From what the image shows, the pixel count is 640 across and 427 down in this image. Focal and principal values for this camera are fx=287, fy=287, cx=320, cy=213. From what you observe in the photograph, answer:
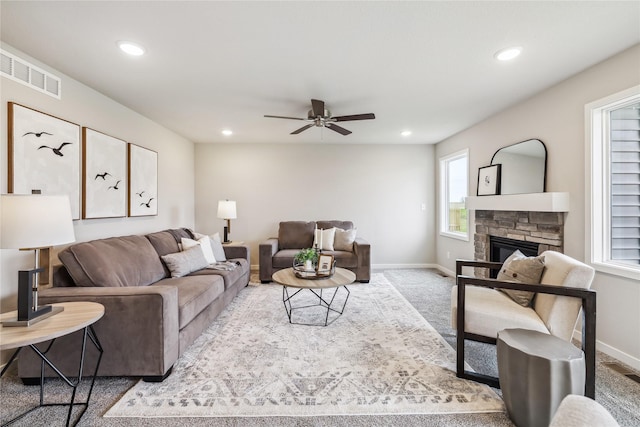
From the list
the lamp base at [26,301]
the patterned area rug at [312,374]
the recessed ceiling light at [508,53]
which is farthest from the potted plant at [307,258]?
the recessed ceiling light at [508,53]

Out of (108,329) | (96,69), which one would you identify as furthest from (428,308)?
(96,69)

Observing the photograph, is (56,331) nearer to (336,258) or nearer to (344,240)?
(336,258)

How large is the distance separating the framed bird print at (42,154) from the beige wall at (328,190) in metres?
2.84

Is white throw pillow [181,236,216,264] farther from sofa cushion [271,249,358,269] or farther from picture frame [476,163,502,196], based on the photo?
picture frame [476,163,502,196]

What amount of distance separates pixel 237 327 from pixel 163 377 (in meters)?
0.93

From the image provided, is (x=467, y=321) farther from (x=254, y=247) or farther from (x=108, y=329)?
(x=254, y=247)

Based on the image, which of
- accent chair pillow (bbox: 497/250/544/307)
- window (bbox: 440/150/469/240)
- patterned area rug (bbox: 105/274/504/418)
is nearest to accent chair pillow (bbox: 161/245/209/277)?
patterned area rug (bbox: 105/274/504/418)

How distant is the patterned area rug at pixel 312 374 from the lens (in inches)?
68.5

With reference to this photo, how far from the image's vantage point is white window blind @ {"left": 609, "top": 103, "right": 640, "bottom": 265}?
235cm

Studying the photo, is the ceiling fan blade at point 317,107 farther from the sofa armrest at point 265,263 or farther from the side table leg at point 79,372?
the side table leg at point 79,372

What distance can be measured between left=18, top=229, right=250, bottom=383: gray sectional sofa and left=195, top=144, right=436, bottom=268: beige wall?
2.77 m

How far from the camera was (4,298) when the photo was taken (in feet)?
6.82

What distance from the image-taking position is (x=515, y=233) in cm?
342

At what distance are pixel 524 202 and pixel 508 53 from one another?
160cm
